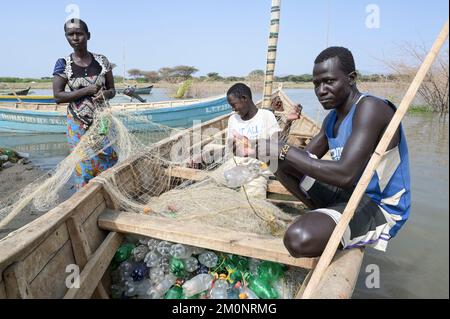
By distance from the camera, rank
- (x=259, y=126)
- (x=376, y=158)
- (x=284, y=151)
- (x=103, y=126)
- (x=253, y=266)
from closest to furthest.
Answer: (x=376, y=158)
(x=284, y=151)
(x=253, y=266)
(x=103, y=126)
(x=259, y=126)

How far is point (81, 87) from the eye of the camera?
3.07m

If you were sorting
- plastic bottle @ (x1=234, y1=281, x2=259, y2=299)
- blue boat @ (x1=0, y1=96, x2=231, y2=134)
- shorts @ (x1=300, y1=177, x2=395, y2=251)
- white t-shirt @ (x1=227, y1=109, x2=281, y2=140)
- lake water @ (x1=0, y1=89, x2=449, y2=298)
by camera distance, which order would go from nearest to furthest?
lake water @ (x1=0, y1=89, x2=449, y2=298), shorts @ (x1=300, y1=177, x2=395, y2=251), plastic bottle @ (x1=234, y1=281, x2=259, y2=299), white t-shirt @ (x1=227, y1=109, x2=281, y2=140), blue boat @ (x1=0, y1=96, x2=231, y2=134)

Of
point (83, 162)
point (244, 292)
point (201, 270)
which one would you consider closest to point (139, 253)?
point (201, 270)

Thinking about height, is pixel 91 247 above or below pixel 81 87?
below

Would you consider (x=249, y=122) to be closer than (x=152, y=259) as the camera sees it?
No

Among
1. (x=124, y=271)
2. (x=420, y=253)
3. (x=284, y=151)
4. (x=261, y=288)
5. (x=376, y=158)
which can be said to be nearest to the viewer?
(x=376, y=158)

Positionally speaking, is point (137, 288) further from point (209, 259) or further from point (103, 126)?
point (103, 126)

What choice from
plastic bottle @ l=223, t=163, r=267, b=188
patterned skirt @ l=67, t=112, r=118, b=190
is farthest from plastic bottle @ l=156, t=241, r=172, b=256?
patterned skirt @ l=67, t=112, r=118, b=190

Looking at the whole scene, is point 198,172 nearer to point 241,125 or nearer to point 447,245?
point 241,125

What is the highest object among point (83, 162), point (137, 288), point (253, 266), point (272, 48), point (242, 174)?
point (272, 48)

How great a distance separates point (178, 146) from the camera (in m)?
4.00

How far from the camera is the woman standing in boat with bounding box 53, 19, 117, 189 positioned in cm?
296

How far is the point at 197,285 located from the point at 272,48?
4.14 m

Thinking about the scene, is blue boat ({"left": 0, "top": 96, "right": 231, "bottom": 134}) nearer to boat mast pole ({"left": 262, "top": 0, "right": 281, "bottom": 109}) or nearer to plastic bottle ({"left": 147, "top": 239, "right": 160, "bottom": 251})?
boat mast pole ({"left": 262, "top": 0, "right": 281, "bottom": 109})
